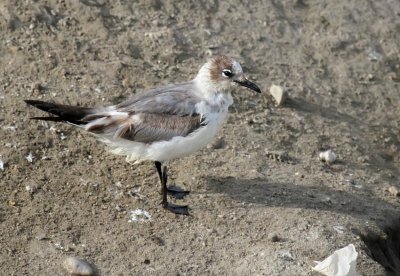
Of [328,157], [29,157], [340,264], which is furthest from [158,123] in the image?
[328,157]

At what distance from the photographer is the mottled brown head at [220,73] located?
8.08 metres

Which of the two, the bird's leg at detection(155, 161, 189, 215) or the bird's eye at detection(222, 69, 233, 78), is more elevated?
the bird's eye at detection(222, 69, 233, 78)

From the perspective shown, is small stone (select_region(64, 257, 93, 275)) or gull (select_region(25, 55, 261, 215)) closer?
small stone (select_region(64, 257, 93, 275))

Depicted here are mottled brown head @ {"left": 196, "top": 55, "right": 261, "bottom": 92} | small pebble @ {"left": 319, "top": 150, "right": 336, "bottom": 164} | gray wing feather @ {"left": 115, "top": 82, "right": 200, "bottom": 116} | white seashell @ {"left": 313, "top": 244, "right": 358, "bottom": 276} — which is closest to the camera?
white seashell @ {"left": 313, "top": 244, "right": 358, "bottom": 276}

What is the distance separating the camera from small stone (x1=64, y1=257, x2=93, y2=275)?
6922mm

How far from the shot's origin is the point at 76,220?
299 inches

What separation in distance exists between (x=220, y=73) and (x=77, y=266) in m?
2.46

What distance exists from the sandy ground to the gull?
1.65ft

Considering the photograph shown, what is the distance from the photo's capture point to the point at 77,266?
22.8ft

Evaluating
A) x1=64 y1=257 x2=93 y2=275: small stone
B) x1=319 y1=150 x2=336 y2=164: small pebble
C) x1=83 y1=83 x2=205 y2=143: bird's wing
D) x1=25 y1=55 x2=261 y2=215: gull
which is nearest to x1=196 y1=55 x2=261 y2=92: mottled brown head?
x1=25 y1=55 x2=261 y2=215: gull

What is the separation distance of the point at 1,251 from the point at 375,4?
22.9ft

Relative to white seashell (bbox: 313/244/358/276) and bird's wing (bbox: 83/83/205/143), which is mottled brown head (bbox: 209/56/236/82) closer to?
bird's wing (bbox: 83/83/205/143)

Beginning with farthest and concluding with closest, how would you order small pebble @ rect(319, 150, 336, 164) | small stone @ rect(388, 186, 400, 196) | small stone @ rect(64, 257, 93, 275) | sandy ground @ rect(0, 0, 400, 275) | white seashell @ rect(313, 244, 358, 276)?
small pebble @ rect(319, 150, 336, 164)
small stone @ rect(388, 186, 400, 196)
sandy ground @ rect(0, 0, 400, 275)
white seashell @ rect(313, 244, 358, 276)
small stone @ rect(64, 257, 93, 275)

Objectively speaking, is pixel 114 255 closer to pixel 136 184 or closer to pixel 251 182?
pixel 136 184
